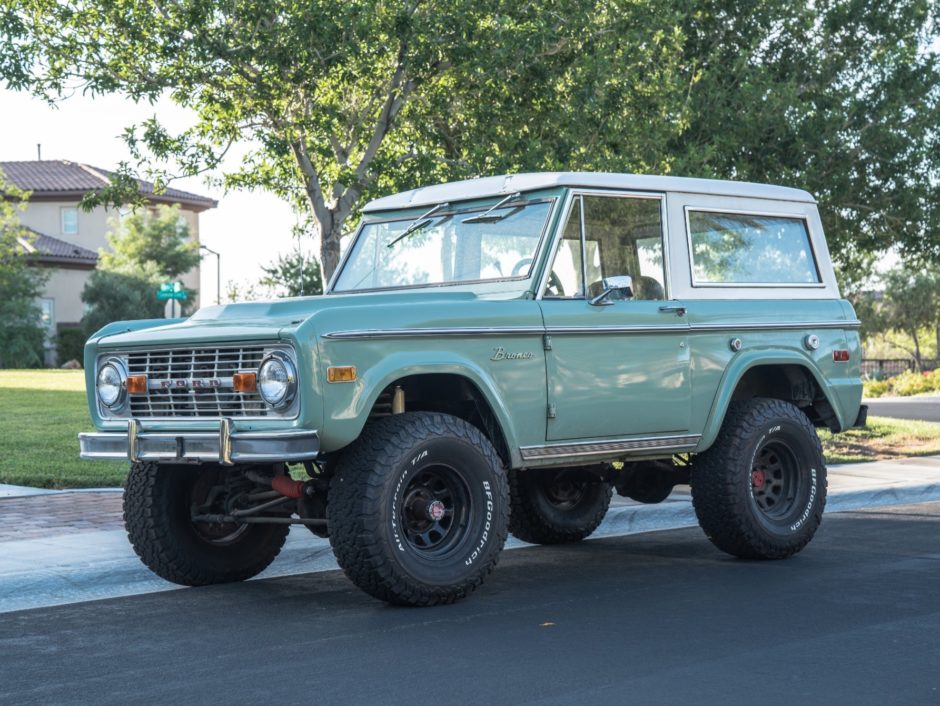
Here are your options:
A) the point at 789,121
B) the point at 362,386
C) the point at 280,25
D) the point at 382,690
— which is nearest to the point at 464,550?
the point at 362,386

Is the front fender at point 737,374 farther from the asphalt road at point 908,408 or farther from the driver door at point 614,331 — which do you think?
the asphalt road at point 908,408

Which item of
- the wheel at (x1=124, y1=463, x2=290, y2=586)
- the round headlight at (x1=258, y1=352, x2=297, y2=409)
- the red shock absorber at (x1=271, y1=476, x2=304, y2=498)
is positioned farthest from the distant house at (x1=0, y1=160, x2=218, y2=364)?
the round headlight at (x1=258, y1=352, x2=297, y2=409)

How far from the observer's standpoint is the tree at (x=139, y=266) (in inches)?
2165

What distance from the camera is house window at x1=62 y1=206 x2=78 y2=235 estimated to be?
213ft

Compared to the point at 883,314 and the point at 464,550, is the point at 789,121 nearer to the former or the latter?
the point at 464,550

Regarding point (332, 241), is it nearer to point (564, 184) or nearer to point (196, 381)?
point (564, 184)

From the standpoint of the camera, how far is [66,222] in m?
65.1

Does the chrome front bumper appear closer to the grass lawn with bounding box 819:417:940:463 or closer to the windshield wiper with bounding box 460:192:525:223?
the windshield wiper with bounding box 460:192:525:223

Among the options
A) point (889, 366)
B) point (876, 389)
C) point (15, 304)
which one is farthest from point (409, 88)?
point (15, 304)

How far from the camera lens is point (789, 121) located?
19.9m

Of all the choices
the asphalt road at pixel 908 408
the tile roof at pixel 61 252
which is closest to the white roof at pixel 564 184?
the asphalt road at pixel 908 408

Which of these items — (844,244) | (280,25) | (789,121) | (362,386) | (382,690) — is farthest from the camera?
(844,244)

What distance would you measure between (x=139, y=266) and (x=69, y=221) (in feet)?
28.5

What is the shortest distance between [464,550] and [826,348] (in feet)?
Result: 10.8
